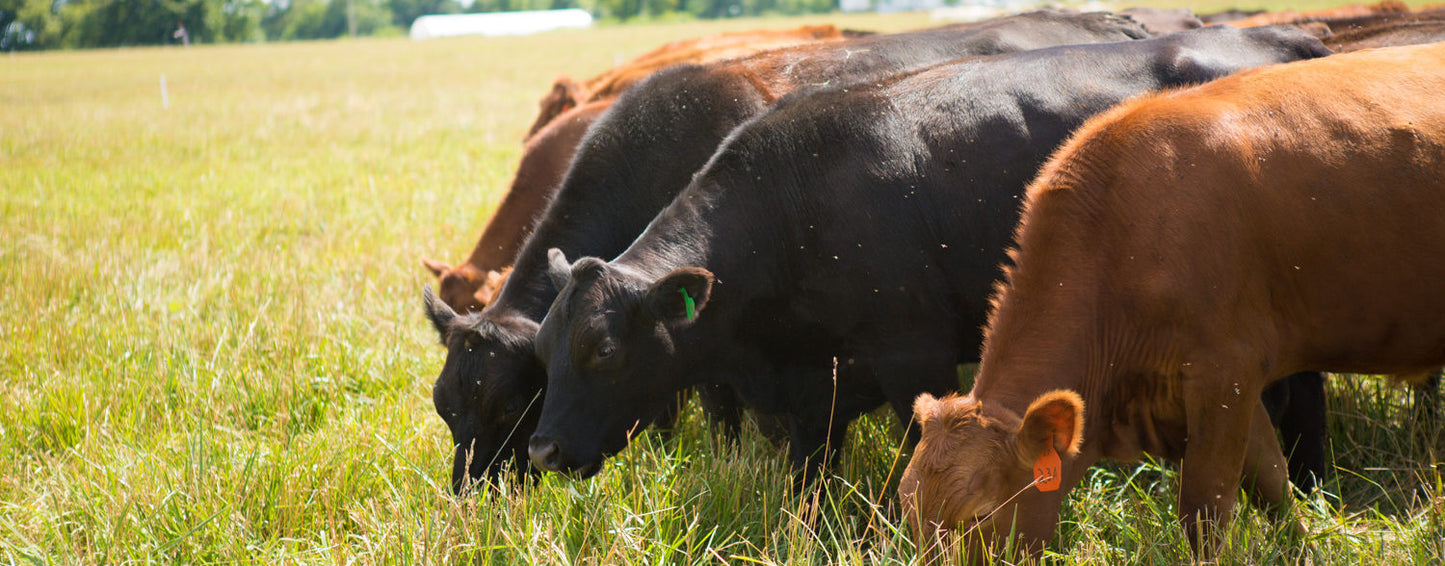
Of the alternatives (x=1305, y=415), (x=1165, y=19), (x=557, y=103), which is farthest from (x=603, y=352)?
(x=1165, y=19)

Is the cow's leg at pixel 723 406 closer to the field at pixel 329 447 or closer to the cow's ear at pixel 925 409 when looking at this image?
the field at pixel 329 447

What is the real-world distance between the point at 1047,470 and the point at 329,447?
2798mm

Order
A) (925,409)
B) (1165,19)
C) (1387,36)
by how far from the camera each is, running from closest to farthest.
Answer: (925,409) < (1387,36) < (1165,19)

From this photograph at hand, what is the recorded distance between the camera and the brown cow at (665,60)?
8091 millimetres

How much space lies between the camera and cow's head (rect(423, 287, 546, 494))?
14.1 ft

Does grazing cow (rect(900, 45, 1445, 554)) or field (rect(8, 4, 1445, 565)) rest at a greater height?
grazing cow (rect(900, 45, 1445, 554))

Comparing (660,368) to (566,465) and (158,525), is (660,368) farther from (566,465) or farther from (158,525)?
(158,525)

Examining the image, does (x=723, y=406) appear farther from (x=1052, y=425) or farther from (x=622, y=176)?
(x=1052, y=425)

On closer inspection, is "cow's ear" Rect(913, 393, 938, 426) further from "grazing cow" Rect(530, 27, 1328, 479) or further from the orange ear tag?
"grazing cow" Rect(530, 27, 1328, 479)

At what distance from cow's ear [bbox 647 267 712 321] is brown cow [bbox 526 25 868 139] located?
322cm

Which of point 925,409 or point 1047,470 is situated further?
point 925,409

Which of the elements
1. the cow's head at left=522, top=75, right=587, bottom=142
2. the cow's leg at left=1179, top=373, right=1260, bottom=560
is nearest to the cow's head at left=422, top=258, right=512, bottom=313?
the cow's head at left=522, top=75, right=587, bottom=142

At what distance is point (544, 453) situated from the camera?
155 inches

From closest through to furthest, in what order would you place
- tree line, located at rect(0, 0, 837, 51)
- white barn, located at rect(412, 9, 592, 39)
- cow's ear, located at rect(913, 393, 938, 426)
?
1. cow's ear, located at rect(913, 393, 938, 426)
2. tree line, located at rect(0, 0, 837, 51)
3. white barn, located at rect(412, 9, 592, 39)
